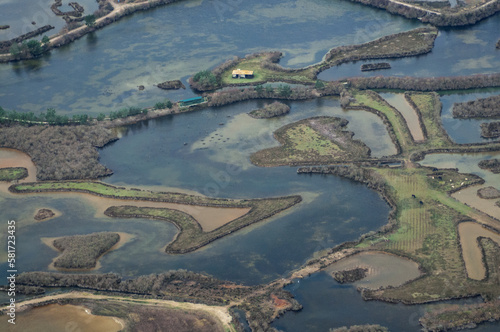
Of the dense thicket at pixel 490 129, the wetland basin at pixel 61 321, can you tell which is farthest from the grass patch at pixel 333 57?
the wetland basin at pixel 61 321

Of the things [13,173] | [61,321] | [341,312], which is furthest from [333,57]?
[61,321]

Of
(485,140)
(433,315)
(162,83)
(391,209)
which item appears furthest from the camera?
(162,83)

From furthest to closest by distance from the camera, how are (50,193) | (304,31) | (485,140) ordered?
(304,31), (485,140), (50,193)

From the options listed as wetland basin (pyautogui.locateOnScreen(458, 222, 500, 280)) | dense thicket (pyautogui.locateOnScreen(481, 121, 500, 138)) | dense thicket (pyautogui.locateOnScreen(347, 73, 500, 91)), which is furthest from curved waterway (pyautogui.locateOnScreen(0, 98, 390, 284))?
dense thicket (pyautogui.locateOnScreen(481, 121, 500, 138))

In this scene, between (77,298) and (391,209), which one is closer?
(77,298)

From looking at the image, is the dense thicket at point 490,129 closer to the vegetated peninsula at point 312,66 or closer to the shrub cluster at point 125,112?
the vegetated peninsula at point 312,66

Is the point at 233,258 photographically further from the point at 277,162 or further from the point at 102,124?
the point at 102,124

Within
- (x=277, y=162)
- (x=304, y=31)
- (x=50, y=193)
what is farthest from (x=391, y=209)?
(x=304, y=31)
